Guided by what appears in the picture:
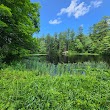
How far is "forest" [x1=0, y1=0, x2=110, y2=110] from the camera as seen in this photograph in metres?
3.92

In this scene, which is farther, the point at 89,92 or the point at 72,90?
the point at 89,92

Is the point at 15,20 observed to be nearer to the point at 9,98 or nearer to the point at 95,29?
the point at 9,98

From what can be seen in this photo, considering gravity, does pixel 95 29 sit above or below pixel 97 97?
above

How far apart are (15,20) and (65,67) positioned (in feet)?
16.6

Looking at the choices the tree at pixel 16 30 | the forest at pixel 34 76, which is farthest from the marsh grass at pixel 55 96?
the tree at pixel 16 30

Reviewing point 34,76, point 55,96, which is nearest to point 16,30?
point 34,76

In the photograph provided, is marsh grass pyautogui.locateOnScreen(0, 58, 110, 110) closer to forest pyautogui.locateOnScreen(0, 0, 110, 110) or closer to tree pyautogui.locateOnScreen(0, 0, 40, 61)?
forest pyautogui.locateOnScreen(0, 0, 110, 110)

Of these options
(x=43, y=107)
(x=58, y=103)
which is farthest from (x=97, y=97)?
(x=43, y=107)

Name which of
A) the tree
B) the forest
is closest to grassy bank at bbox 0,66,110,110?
the forest

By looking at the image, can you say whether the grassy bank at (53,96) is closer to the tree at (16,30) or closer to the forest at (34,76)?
the forest at (34,76)

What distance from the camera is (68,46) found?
63.4 metres

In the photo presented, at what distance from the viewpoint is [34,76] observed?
22.7 ft

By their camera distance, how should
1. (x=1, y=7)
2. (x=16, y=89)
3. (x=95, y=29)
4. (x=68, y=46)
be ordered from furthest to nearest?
(x=68, y=46) < (x=95, y=29) < (x=1, y=7) < (x=16, y=89)

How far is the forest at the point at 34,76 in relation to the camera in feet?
12.8
